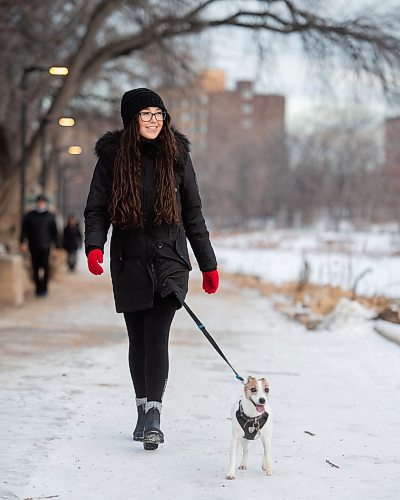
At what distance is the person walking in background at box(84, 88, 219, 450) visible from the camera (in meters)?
5.89

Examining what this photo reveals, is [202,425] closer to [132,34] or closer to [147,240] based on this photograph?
[147,240]

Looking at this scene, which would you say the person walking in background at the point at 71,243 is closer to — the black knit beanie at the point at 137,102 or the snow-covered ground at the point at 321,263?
the snow-covered ground at the point at 321,263

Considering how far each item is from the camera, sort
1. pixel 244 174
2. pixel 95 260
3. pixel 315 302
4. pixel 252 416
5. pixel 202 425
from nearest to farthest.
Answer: pixel 252 416 < pixel 95 260 < pixel 202 425 < pixel 315 302 < pixel 244 174

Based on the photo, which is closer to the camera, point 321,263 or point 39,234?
point 39,234

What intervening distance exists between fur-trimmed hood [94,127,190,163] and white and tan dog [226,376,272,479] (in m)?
1.45

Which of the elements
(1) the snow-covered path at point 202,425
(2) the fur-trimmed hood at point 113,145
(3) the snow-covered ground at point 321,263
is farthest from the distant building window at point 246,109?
(2) the fur-trimmed hood at point 113,145

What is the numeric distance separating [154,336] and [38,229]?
1164 centimetres

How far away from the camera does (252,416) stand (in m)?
5.22

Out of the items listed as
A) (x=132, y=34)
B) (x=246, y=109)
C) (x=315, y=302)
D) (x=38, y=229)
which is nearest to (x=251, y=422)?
(x=315, y=302)

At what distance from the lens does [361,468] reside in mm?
5656

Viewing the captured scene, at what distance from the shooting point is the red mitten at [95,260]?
5.82 metres

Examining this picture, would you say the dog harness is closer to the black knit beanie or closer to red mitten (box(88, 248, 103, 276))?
red mitten (box(88, 248, 103, 276))

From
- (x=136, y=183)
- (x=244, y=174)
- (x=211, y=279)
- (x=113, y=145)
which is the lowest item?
(x=244, y=174)

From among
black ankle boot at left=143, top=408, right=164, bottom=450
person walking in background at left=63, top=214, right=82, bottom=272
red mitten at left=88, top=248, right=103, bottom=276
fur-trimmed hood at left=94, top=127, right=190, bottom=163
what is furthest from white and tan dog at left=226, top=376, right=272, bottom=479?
person walking in background at left=63, top=214, right=82, bottom=272
